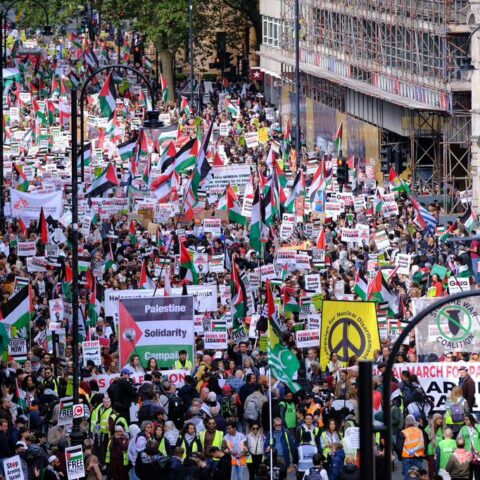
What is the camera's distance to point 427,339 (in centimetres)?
2608

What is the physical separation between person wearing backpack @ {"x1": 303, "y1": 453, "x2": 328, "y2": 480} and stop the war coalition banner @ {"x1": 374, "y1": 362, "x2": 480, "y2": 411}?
9.37 ft

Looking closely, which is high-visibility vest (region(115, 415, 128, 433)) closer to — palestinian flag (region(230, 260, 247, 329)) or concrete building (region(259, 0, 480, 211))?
palestinian flag (region(230, 260, 247, 329))

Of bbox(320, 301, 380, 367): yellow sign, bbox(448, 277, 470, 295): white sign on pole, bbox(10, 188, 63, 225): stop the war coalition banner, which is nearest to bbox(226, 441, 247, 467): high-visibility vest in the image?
bbox(320, 301, 380, 367): yellow sign

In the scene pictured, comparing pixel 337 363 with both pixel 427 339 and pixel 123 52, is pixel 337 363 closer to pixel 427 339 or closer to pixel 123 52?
pixel 427 339

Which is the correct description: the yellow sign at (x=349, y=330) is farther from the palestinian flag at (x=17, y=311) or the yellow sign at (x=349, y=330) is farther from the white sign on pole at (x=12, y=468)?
the white sign on pole at (x=12, y=468)

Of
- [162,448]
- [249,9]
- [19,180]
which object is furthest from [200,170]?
[249,9]

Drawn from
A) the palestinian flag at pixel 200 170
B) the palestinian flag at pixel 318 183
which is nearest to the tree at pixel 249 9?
the palestinian flag at pixel 318 183

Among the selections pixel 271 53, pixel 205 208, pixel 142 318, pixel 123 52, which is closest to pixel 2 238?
pixel 205 208

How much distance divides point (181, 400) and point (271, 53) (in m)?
62.4

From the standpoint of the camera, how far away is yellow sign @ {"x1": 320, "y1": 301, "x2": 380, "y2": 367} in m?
25.1

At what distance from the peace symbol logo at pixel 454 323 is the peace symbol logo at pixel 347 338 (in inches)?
51.7

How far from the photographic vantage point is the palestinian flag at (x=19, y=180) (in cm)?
4688

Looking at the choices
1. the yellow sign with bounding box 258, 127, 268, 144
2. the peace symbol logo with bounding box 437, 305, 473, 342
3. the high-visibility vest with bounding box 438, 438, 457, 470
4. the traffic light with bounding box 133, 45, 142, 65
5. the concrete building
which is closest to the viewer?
the high-visibility vest with bounding box 438, 438, 457, 470

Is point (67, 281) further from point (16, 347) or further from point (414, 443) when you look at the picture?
point (414, 443)
